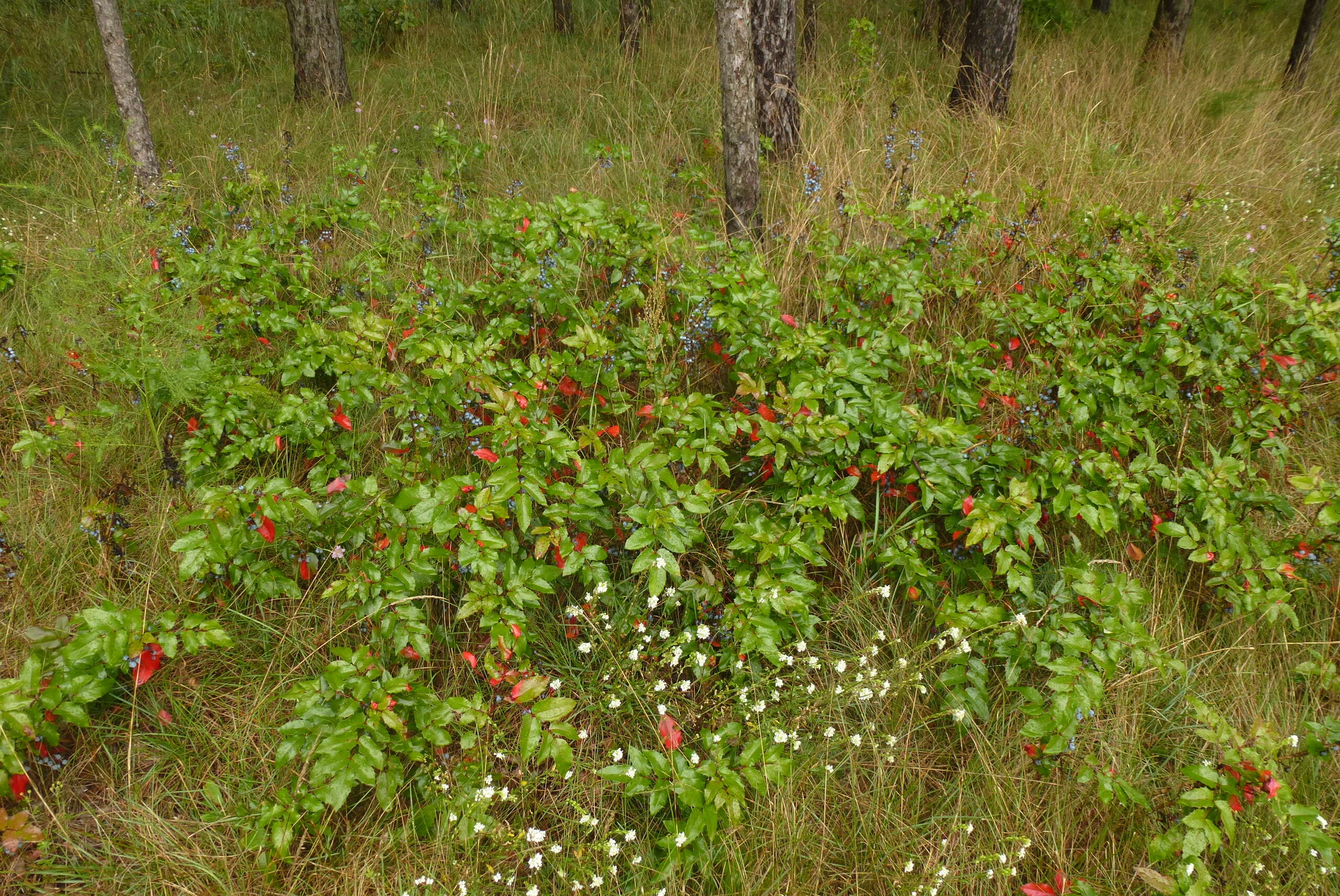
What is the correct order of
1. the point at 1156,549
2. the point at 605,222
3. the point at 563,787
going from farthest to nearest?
the point at 605,222, the point at 1156,549, the point at 563,787

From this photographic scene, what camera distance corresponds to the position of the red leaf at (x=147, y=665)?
6.32 feet

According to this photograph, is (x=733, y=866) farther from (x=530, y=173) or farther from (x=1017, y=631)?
(x=530, y=173)

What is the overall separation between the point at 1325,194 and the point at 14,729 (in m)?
6.26

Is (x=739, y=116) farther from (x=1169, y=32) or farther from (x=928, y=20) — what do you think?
(x=1169, y=32)

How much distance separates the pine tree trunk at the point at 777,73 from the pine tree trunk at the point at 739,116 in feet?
1.93

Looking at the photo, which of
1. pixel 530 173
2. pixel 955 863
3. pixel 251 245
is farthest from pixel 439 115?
pixel 955 863

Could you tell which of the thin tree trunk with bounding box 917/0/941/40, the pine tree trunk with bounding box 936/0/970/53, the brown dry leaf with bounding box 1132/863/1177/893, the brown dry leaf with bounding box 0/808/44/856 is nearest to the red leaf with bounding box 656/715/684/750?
the brown dry leaf with bounding box 1132/863/1177/893

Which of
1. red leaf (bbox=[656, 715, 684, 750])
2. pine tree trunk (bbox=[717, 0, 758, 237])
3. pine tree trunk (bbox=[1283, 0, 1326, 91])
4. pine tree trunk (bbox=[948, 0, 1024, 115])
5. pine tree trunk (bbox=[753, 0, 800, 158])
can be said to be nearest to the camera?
red leaf (bbox=[656, 715, 684, 750])

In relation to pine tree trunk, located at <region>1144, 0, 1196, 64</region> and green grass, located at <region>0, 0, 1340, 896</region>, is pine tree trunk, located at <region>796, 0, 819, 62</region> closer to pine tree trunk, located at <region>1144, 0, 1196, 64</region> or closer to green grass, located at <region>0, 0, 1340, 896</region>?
green grass, located at <region>0, 0, 1340, 896</region>

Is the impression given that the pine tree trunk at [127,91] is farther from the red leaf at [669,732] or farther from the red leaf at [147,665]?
the red leaf at [669,732]

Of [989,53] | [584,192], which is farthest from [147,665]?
[989,53]

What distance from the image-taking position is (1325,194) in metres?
4.28

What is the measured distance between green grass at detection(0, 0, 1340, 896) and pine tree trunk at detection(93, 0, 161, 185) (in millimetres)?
162

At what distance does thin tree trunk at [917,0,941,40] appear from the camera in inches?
271
